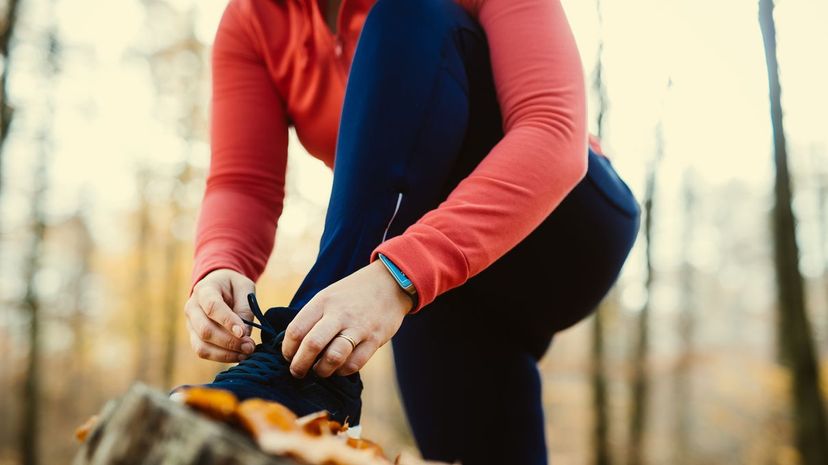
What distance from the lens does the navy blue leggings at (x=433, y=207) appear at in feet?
2.92

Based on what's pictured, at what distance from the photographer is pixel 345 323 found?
721 mm

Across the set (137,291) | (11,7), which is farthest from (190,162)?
(137,291)

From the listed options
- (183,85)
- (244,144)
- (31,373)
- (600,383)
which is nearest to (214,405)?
(244,144)

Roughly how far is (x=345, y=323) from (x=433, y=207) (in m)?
0.33

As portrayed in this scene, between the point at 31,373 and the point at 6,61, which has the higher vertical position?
the point at 6,61

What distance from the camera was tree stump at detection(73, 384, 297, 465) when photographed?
463mm

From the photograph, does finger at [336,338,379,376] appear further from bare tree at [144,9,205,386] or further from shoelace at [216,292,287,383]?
bare tree at [144,9,205,386]

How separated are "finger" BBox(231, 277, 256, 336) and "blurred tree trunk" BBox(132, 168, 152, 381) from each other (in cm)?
1076

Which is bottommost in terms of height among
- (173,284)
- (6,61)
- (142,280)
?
(142,280)

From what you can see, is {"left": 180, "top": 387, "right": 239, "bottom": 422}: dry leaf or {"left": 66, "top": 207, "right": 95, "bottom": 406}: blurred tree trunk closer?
{"left": 180, "top": 387, "right": 239, "bottom": 422}: dry leaf

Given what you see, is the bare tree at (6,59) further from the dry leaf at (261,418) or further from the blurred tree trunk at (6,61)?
the dry leaf at (261,418)

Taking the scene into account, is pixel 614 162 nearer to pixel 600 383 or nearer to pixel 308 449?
pixel 308 449

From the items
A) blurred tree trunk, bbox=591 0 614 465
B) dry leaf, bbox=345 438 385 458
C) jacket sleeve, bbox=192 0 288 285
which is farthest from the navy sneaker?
blurred tree trunk, bbox=591 0 614 465

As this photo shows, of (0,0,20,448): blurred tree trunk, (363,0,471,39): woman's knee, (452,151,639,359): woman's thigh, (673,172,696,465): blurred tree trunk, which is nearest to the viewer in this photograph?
(363,0,471,39): woman's knee
